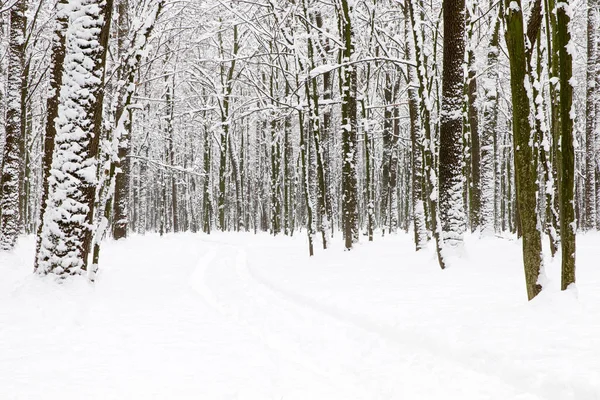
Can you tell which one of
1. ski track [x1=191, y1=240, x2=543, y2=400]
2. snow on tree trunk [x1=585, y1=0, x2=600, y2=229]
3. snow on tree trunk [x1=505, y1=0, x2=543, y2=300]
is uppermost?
snow on tree trunk [x1=585, y1=0, x2=600, y2=229]

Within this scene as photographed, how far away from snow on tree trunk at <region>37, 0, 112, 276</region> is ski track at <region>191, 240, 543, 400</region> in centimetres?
224

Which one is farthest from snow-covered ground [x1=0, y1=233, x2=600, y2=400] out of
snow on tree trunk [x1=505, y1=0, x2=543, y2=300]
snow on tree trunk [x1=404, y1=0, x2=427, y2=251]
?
snow on tree trunk [x1=404, y1=0, x2=427, y2=251]

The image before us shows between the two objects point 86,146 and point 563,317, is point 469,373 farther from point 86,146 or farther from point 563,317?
point 86,146

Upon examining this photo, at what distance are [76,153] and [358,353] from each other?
4.87 metres

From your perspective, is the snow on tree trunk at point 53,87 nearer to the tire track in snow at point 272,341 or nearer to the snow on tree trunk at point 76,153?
the snow on tree trunk at point 76,153

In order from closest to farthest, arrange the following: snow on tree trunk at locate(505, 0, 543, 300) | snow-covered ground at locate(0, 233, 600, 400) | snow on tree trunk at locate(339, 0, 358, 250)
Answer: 1. snow-covered ground at locate(0, 233, 600, 400)
2. snow on tree trunk at locate(505, 0, 543, 300)
3. snow on tree trunk at locate(339, 0, 358, 250)

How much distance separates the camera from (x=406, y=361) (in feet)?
13.6

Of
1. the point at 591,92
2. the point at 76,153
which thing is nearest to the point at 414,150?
the point at 591,92

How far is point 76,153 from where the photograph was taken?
6.49m

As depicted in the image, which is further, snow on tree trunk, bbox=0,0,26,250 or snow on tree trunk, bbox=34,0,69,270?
snow on tree trunk, bbox=0,0,26,250

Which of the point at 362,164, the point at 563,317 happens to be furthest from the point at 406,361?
the point at 362,164

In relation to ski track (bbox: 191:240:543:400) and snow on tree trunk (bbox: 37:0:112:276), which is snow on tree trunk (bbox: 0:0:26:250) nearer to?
snow on tree trunk (bbox: 37:0:112:276)

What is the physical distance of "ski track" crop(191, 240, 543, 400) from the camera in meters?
3.46

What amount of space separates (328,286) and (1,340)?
16.8 ft
